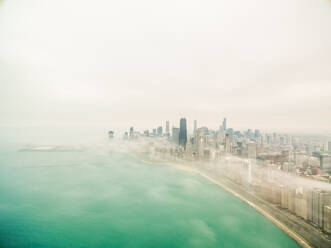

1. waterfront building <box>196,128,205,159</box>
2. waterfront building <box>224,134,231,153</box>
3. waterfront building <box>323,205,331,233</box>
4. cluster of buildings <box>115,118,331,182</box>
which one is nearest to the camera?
waterfront building <box>323,205,331,233</box>

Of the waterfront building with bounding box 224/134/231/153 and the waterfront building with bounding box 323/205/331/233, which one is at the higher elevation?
the waterfront building with bounding box 224/134/231/153

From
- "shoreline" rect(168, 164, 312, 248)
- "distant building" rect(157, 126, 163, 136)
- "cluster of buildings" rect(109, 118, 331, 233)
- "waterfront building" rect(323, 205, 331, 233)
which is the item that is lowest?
"shoreline" rect(168, 164, 312, 248)

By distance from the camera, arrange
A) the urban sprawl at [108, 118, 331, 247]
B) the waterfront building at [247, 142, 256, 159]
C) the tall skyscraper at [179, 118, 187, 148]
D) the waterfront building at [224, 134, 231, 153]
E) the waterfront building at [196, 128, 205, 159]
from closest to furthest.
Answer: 1. the urban sprawl at [108, 118, 331, 247]
2. the tall skyscraper at [179, 118, 187, 148]
3. the waterfront building at [196, 128, 205, 159]
4. the waterfront building at [247, 142, 256, 159]
5. the waterfront building at [224, 134, 231, 153]

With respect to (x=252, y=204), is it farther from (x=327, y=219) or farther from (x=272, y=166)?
(x=327, y=219)

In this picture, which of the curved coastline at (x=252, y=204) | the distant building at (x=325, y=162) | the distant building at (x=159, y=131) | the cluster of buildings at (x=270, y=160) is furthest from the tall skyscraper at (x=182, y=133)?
the distant building at (x=325, y=162)

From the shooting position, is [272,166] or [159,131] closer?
[272,166]

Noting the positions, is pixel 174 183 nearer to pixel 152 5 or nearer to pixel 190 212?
pixel 190 212

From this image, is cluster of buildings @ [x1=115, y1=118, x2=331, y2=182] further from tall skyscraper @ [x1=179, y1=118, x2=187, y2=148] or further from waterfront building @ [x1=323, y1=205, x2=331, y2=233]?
waterfront building @ [x1=323, y1=205, x2=331, y2=233]

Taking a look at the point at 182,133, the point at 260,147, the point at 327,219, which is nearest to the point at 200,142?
the point at 182,133

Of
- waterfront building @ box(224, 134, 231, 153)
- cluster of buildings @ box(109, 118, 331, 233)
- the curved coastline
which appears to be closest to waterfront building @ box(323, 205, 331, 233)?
cluster of buildings @ box(109, 118, 331, 233)
